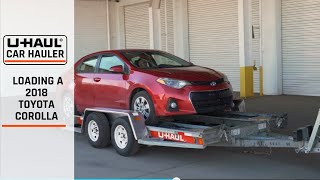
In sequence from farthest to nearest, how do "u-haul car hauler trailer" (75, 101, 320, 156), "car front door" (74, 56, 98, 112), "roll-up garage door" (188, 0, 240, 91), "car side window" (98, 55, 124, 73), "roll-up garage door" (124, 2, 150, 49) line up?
"roll-up garage door" (124, 2, 150, 49), "roll-up garage door" (188, 0, 240, 91), "car front door" (74, 56, 98, 112), "car side window" (98, 55, 124, 73), "u-haul car hauler trailer" (75, 101, 320, 156)

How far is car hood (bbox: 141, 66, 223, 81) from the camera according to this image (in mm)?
7805

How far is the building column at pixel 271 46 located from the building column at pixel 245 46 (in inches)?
32.3

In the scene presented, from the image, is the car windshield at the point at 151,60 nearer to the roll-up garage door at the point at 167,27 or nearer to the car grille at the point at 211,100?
the car grille at the point at 211,100

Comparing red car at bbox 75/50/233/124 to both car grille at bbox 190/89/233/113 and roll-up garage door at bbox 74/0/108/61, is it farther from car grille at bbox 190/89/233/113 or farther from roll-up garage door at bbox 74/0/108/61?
roll-up garage door at bbox 74/0/108/61

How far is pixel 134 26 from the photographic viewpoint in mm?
23109

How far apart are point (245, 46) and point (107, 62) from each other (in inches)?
298

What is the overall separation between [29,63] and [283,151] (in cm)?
1434

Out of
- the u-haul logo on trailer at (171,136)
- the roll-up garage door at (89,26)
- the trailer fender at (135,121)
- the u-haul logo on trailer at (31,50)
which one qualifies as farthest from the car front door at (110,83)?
the roll-up garage door at (89,26)

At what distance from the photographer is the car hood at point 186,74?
7805 millimetres


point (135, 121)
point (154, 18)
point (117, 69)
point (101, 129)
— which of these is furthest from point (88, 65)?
point (154, 18)

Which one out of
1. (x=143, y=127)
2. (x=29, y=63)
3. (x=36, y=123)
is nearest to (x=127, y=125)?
(x=143, y=127)

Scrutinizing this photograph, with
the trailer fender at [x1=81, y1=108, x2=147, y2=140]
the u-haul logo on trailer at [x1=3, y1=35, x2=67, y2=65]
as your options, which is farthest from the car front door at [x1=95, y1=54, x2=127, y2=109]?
the u-haul logo on trailer at [x1=3, y1=35, x2=67, y2=65]

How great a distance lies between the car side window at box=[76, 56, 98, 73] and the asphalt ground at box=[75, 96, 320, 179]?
59.0 inches

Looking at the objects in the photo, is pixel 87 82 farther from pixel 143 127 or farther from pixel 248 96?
pixel 248 96
